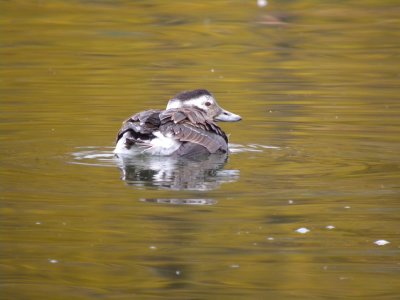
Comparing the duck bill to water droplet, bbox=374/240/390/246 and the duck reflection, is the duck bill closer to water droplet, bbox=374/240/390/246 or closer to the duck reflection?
the duck reflection

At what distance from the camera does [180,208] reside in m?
7.70

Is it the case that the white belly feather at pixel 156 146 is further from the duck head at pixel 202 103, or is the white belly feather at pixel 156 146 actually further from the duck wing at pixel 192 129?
the duck head at pixel 202 103

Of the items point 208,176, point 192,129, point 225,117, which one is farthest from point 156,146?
point 225,117

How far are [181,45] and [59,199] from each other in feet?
31.7

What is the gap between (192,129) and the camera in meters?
9.53

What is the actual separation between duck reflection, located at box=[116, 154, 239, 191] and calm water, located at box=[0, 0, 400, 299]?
0.09ft

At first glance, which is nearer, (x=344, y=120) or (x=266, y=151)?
(x=266, y=151)

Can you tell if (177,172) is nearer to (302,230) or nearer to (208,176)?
(208,176)

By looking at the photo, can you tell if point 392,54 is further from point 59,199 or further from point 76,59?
point 59,199

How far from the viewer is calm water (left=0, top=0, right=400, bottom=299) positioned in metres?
6.36

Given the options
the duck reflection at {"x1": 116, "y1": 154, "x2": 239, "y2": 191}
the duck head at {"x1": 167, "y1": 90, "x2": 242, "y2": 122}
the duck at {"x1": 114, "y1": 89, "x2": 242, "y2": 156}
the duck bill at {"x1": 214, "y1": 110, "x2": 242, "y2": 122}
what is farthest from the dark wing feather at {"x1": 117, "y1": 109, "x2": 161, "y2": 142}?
the duck bill at {"x1": 214, "y1": 110, "x2": 242, "y2": 122}

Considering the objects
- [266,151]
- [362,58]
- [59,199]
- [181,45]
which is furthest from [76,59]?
[59,199]

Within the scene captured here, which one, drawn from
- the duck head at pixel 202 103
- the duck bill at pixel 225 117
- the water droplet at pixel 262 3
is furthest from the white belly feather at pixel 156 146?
the water droplet at pixel 262 3

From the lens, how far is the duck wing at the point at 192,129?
368 inches
